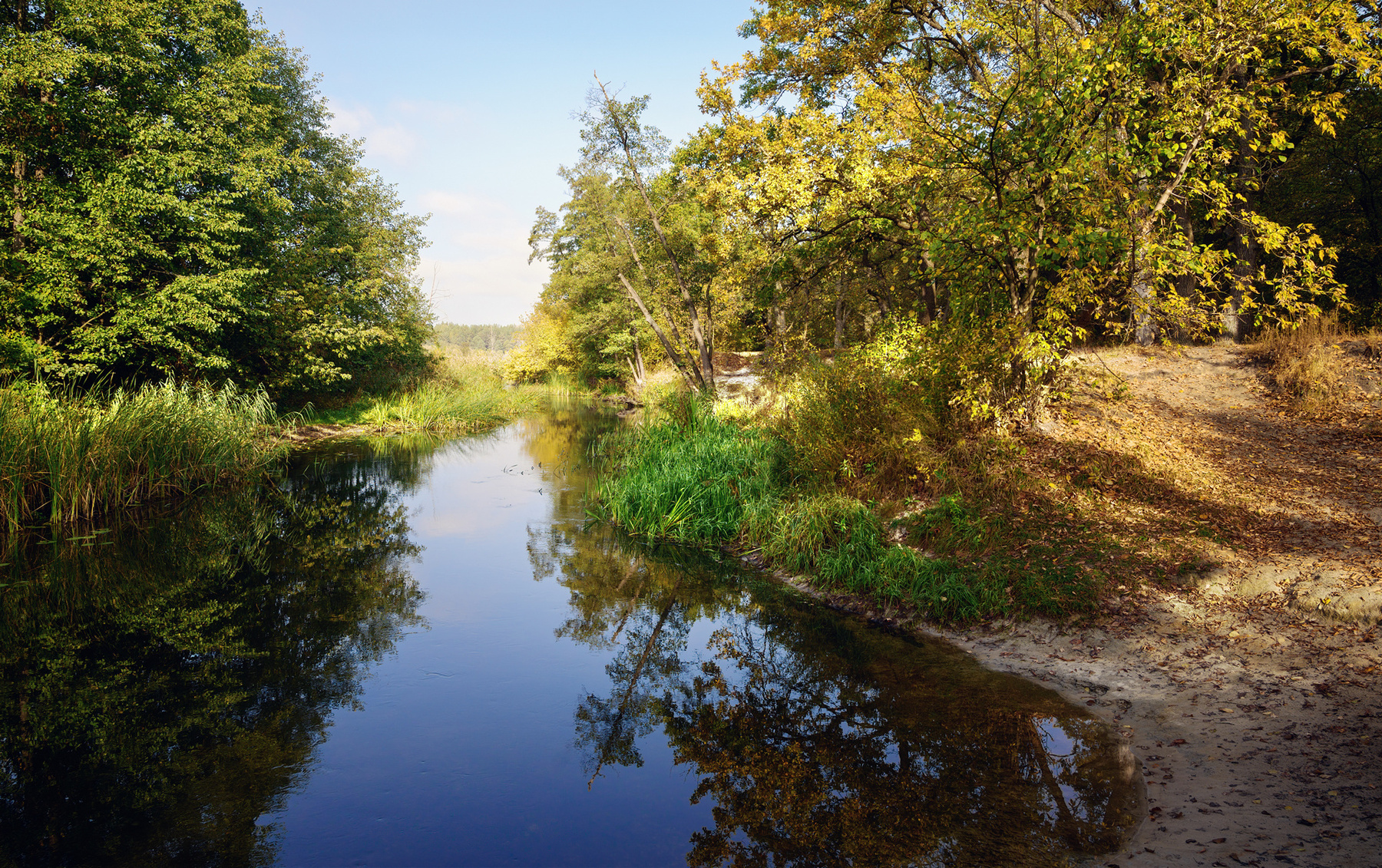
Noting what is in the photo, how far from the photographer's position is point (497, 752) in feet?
17.1

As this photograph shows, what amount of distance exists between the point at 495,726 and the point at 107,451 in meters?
8.84

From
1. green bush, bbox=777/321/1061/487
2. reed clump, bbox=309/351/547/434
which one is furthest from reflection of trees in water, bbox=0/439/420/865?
reed clump, bbox=309/351/547/434

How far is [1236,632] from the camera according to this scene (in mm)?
5832

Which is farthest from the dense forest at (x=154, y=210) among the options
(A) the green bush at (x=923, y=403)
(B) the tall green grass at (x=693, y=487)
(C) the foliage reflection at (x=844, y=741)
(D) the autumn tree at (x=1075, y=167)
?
(A) the green bush at (x=923, y=403)

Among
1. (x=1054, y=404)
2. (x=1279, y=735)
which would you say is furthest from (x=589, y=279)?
(x=1279, y=735)

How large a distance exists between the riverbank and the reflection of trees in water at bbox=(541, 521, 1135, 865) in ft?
1.19

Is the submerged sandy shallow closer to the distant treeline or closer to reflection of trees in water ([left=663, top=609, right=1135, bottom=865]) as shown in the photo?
reflection of trees in water ([left=663, top=609, right=1135, bottom=865])

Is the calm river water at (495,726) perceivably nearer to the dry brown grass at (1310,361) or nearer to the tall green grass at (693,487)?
the tall green grass at (693,487)

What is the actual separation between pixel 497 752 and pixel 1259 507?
28.5 feet

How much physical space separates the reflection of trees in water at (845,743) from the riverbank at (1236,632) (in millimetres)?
363

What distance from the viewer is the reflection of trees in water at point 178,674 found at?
4125mm

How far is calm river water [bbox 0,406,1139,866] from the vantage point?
406cm

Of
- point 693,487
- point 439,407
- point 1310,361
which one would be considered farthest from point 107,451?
point 1310,361

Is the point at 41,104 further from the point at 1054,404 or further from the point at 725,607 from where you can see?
the point at 1054,404
